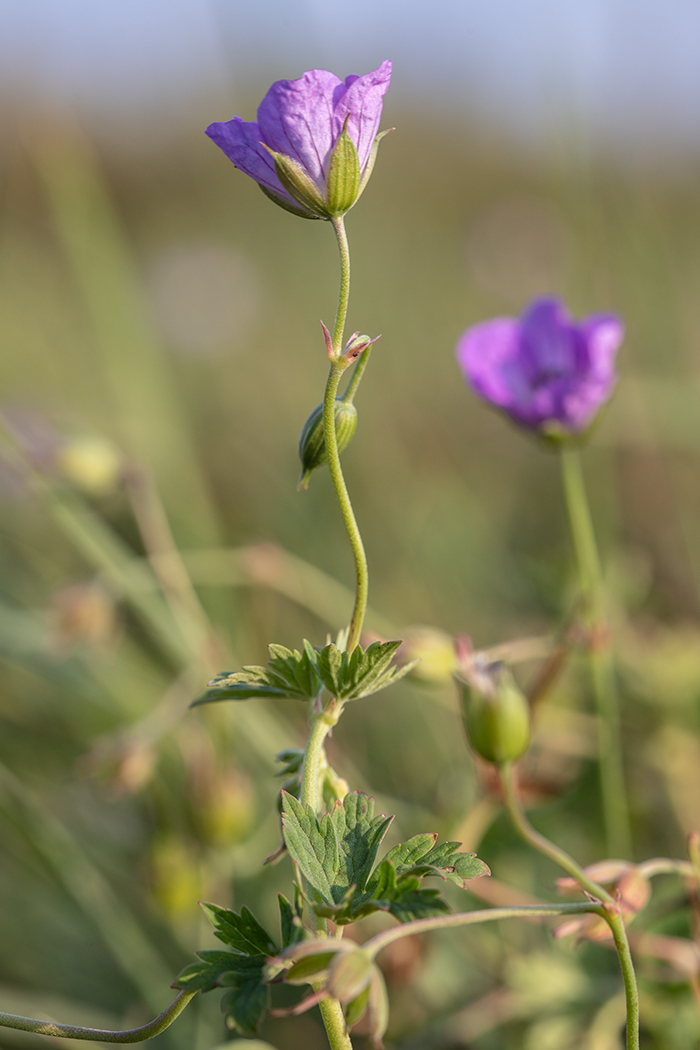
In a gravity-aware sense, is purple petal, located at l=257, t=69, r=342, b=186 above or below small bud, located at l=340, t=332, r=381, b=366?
above

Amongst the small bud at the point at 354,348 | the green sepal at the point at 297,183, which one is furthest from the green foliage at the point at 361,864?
the green sepal at the point at 297,183

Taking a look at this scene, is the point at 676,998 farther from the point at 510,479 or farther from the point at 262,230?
the point at 262,230

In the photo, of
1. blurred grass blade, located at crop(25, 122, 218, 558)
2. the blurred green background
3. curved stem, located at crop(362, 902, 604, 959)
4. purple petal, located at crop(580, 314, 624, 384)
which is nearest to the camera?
curved stem, located at crop(362, 902, 604, 959)

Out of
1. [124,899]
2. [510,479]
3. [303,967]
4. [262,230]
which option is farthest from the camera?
[262,230]

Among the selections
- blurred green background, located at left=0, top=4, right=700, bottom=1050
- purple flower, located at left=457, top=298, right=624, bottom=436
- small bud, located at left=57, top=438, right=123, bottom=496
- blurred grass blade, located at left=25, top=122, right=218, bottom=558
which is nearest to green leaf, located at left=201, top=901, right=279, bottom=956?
blurred green background, located at left=0, top=4, right=700, bottom=1050

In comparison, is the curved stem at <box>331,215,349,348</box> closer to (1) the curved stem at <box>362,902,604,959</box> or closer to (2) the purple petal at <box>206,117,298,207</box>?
(2) the purple petal at <box>206,117,298,207</box>

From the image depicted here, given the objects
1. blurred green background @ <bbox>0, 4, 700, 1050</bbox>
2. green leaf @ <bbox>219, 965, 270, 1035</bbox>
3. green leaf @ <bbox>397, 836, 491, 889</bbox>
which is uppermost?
green leaf @ <bbox>397, 836, 491, 889</bbox>

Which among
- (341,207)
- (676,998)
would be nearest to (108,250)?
(341,207)

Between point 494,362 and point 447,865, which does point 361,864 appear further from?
point 494,362

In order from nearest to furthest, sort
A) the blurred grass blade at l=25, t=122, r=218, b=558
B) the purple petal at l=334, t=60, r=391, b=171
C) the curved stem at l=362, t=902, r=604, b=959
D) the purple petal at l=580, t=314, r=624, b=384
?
the curved stem at l=362, t=902, r=604, b=959 → the purple petal at l=334, t=60, r=391, b=171 → the purple petal at l=580, t=314, r=624, b=384 → the blurred grass blade at l=25, t=122, r=218, b=558
